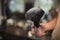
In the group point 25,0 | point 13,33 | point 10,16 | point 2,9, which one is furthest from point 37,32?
point 2,9

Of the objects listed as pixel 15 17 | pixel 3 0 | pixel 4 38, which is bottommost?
pixel 4 38

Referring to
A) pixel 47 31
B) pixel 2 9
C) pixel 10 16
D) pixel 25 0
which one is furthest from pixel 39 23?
pixel 2 9

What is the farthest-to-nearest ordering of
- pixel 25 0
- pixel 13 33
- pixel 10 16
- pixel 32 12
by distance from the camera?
pixel 10 16 → pixel 25 0 → pixel 13 33 → pixel 32 12

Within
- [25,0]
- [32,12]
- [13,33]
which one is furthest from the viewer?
[25,0]

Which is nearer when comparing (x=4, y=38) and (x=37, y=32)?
(x=37, y=32)

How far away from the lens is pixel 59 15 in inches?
12.7

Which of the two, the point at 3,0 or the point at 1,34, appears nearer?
the point at 1,34

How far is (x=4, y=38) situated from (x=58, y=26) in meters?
1.07

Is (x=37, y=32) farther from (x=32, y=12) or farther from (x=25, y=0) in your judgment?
(x=25, y=0)

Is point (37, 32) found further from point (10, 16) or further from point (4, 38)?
point (10, 16)

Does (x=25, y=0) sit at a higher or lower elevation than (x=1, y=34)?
higher

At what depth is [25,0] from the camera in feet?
4.75

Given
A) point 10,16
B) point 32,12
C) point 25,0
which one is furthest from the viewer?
point 10,16

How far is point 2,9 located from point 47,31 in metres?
1.38
